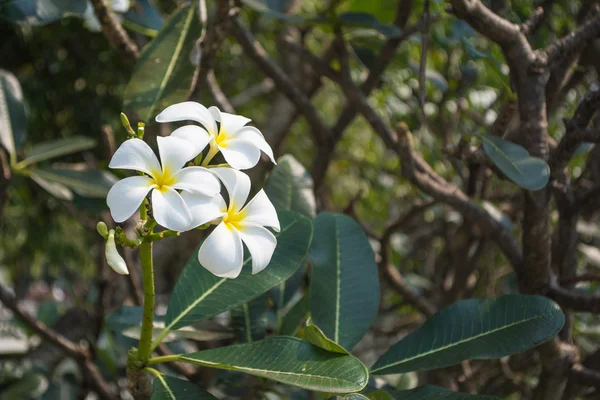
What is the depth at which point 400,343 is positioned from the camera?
736mm

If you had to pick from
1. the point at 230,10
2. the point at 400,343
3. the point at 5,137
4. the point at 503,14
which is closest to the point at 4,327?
the point at 5,137

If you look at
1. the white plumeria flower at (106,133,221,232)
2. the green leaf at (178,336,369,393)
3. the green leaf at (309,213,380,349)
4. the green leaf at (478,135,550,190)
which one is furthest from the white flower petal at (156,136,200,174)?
the green leaf at (478,135,550,190)

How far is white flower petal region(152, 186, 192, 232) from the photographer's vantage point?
49 centimetres

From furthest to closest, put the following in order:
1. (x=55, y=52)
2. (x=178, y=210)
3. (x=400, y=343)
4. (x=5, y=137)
→ (x=55, y=52) → (x=5, y=137) → (x=400, y=343) → (x=178, y=210)

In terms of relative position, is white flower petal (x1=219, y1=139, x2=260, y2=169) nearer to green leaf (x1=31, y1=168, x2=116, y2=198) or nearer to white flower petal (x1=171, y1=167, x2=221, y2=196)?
white flower petal (x1=171, y1=167, x2=221, y2=196)

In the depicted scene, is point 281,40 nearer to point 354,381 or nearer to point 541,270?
Result: point 541,270

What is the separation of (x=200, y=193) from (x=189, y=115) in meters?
A: 0.10

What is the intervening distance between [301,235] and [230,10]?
0.43 meters

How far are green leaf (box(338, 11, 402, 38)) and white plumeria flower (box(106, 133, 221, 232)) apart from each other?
64cm

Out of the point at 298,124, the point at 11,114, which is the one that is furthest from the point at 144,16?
the point at 298,124

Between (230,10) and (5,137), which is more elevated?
(230,10)

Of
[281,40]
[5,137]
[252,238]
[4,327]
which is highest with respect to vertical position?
[252,238]

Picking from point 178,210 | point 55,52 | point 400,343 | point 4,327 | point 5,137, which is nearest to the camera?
point 178,210

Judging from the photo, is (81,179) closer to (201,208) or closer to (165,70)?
(165,70)
